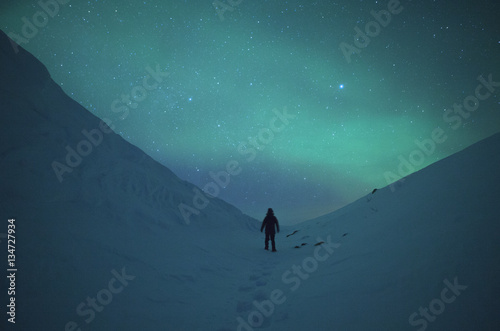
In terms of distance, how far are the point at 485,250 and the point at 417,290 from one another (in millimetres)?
1120

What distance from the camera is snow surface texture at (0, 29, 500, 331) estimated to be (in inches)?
122

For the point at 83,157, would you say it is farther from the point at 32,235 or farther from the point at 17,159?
the point at 32,235

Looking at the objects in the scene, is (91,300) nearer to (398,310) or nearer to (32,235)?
(32,235)

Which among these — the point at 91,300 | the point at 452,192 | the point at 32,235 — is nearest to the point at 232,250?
the point at 91,300

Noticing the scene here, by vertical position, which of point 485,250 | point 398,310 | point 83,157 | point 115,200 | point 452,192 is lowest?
point 398,310

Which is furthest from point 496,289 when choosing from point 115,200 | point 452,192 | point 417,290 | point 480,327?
point 115,200

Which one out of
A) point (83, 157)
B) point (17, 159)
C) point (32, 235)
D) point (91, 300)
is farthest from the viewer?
point (83, 157)

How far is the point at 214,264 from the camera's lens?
23.6 feet

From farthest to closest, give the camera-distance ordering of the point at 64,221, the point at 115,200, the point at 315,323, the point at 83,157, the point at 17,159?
1. the point at 83,157
2. the point at 115,200
3. the point at 17,159
4. the point at 64,221
5. the point at 315,323

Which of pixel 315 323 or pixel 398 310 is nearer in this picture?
pixel 398 310

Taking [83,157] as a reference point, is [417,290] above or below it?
below

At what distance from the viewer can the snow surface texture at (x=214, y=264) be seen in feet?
10.2

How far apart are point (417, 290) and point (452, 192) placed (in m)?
3.33

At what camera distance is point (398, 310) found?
10.0 ft
